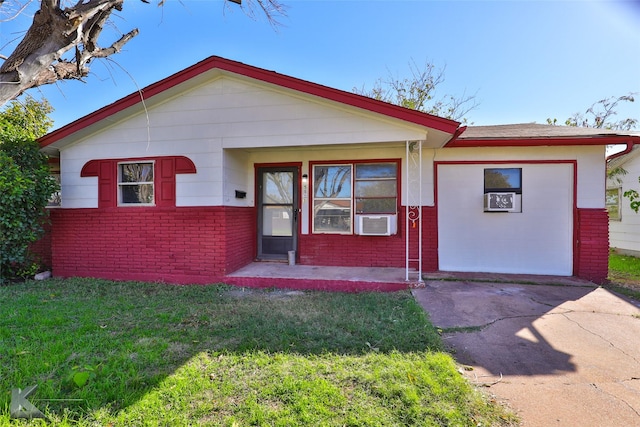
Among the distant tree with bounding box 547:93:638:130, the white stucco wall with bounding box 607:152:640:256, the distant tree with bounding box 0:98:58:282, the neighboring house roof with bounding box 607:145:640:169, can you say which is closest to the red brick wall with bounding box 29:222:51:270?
the distant tree with bounding box 0:98:58:282

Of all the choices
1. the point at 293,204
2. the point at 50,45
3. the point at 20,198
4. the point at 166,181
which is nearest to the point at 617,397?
the point at 50,45

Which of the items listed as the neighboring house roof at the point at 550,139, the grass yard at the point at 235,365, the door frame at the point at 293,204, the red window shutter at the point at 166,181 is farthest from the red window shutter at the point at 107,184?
the neighboring house roof at the point at 550,139

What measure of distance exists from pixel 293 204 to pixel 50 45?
15.7 feet

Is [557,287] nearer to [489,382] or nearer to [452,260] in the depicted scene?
[452,260]

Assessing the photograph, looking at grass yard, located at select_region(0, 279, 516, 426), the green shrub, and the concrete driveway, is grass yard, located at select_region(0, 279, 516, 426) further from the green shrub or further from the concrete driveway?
the green shrub

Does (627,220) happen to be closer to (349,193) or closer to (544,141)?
(544,141)

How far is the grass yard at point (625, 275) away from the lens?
5.11 metres

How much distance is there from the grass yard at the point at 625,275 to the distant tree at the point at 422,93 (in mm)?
10020

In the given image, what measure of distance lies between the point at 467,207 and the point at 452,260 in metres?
1.13

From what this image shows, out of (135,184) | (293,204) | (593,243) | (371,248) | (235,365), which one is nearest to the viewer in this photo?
(235,365)

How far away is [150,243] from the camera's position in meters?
5.87

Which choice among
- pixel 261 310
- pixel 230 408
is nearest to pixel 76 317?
pixel 261 310

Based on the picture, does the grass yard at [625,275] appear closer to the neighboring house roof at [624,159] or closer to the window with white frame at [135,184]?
the neighboring house roof at [624,159]

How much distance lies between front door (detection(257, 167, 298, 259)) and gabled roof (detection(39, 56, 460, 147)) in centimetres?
202
